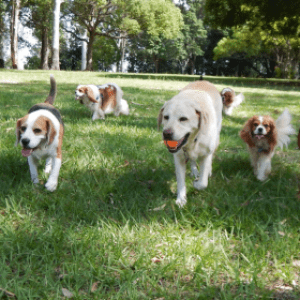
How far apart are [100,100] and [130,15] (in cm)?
3056

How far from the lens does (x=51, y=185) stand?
11.4 ft

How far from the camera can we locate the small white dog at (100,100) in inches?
277

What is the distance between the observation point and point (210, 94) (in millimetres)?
3900

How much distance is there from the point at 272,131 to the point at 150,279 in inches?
108

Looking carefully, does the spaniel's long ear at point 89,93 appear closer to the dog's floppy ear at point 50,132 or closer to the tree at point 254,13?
the dog's floppy ear at point 50,132

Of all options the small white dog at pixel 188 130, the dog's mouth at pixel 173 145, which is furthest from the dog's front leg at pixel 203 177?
the dog's mouth at pixel 173 145

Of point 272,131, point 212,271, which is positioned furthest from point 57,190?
point 272,131

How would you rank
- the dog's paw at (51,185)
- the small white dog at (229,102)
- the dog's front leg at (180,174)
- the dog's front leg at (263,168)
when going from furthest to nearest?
the small white dog at (229,102) → the dog's front leg at (263,168) → the dog's paw at (51,185) → the dog's front leg at (180,174)

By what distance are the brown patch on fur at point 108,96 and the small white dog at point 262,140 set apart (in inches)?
148

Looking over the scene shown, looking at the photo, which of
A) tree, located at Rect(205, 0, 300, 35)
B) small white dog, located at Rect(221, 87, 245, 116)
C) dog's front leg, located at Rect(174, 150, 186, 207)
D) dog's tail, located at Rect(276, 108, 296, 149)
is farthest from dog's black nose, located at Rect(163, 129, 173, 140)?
tree, located at Rect(205, 0, 300, 35)

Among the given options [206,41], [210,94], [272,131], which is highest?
[206,41]

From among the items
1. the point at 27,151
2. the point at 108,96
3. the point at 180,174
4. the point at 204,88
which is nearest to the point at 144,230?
the point at 180,174

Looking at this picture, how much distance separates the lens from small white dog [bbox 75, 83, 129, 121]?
277 inches

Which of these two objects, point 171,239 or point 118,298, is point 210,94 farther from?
point 118,298
